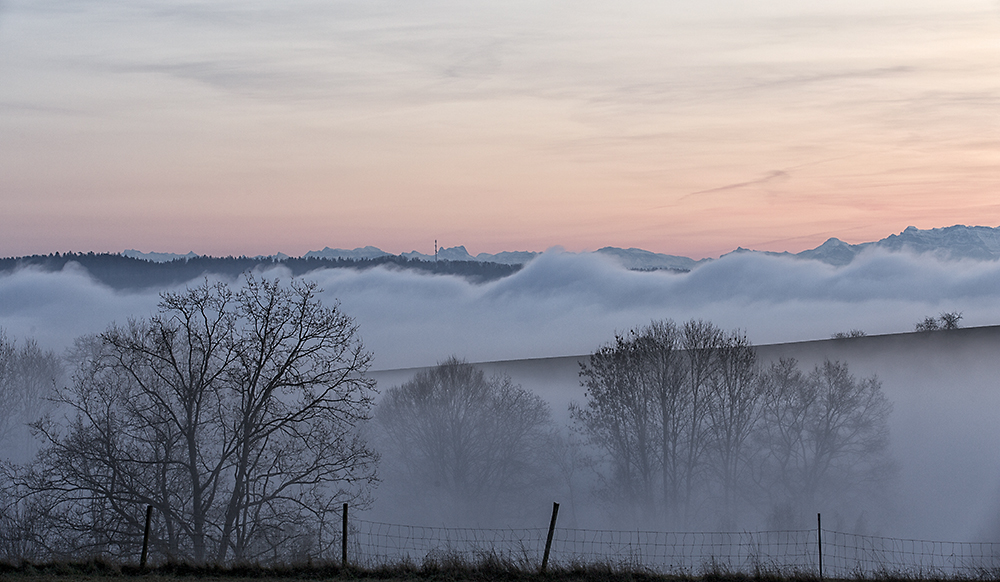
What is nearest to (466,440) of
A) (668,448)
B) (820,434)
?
(668,448)

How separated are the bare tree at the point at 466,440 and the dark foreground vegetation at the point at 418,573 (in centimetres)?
5250

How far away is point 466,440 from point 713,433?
849 inches

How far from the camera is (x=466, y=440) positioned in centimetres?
7369

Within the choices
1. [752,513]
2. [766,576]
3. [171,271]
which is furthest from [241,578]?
[171,271]

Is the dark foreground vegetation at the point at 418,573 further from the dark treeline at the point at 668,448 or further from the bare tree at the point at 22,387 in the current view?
the bare tree at the point at 22,387

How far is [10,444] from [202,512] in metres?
61.3

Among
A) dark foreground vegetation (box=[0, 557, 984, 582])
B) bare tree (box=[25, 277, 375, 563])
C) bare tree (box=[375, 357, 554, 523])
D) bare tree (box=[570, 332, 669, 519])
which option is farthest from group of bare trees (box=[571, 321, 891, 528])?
dark foreground vegetation (box=[0, 557, 984, 582])

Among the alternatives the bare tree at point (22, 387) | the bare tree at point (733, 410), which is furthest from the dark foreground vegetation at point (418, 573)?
the bare tree at point (22, 387)

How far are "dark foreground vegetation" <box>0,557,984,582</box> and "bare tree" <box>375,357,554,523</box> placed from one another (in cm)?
5250

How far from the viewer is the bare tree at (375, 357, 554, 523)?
230 feet

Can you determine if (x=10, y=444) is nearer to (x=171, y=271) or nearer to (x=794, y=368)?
(x=794, y=368)

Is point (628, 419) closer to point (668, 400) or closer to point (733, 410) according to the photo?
point (668, 400)

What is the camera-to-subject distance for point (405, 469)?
239 ft

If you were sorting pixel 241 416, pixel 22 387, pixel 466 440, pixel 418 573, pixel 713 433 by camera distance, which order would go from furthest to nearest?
pixel 22 387, pixel 466 440, pixel 713 433, pixel 241 416, pixel 418 573
